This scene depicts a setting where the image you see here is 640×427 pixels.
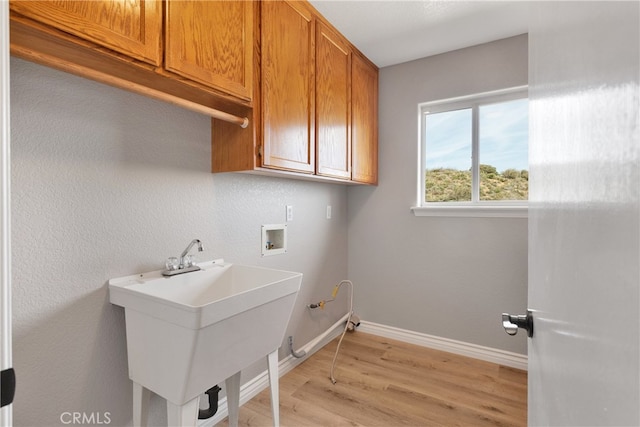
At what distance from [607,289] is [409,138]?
8.29ft

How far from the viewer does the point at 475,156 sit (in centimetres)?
246

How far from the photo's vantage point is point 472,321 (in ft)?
7.90

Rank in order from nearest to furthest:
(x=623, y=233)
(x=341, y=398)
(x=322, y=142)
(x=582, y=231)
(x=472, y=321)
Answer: (x=623, y=233), (x=582, y=231), (x=341, y=398), (x=322, y=142), (x=472, y=321)

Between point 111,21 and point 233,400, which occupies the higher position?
point 111,21

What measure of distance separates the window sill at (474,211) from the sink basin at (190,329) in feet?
5.22

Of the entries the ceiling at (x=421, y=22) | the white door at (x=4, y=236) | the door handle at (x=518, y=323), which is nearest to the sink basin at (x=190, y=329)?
the white door at (x=4, y=236)

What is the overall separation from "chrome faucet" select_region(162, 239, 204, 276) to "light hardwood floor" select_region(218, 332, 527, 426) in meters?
0.94

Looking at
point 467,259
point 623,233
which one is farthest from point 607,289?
point 467,259

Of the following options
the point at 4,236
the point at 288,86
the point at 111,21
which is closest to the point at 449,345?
the point at 288,86

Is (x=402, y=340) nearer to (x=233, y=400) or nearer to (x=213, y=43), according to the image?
(x=233, y=400)

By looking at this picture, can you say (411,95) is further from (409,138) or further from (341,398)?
(341,398)

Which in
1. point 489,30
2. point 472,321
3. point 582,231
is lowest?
point 472,321

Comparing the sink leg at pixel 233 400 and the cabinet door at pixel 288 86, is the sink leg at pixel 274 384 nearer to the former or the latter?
the sink leg at pixel 233 400

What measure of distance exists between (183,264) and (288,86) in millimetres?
1106
